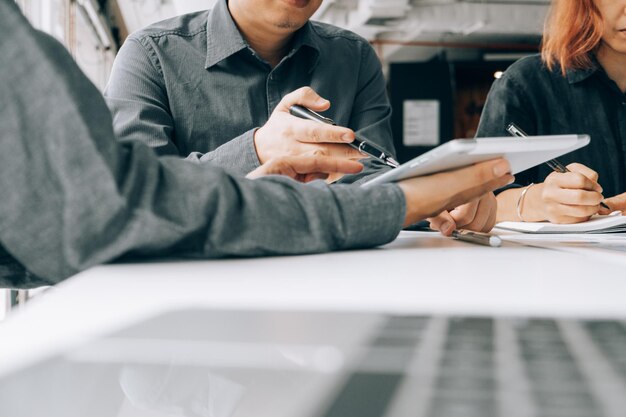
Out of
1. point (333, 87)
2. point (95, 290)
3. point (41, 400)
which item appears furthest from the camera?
point (333, 87)

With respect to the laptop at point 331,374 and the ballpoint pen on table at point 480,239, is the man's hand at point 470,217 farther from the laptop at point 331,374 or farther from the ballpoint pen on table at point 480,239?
the laptop at point 331,374

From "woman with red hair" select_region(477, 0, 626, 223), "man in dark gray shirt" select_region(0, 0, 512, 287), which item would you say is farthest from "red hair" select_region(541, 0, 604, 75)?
"man in dark gray shirt" select_region(0, 0, 512, 287)

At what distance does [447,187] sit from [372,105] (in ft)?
3.00

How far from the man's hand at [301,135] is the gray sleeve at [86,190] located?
0.38 m

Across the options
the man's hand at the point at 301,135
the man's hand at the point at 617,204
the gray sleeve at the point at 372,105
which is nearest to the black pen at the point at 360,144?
the man's hand at the point at 301,135

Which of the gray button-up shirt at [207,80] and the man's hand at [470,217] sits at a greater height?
the gray button-up shirt at [207,80]

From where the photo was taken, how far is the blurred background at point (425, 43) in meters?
5.07

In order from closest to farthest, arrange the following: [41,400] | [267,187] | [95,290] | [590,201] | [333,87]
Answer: [41,400] < [95,290] < [267,187] < [590,201] < [333,87]

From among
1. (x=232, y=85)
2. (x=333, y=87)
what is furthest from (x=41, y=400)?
(x=333, y=87)

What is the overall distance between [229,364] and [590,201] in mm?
1030

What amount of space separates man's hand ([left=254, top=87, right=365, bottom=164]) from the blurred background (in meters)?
3.90

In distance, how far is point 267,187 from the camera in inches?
20.5

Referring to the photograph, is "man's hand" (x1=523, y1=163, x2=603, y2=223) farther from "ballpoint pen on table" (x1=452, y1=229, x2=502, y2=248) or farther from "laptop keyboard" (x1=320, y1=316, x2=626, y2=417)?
"laptop keyboard" (x1=320, y1=316, x2=626, y2=417)

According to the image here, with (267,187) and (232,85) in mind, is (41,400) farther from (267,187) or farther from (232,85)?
(232,85)
